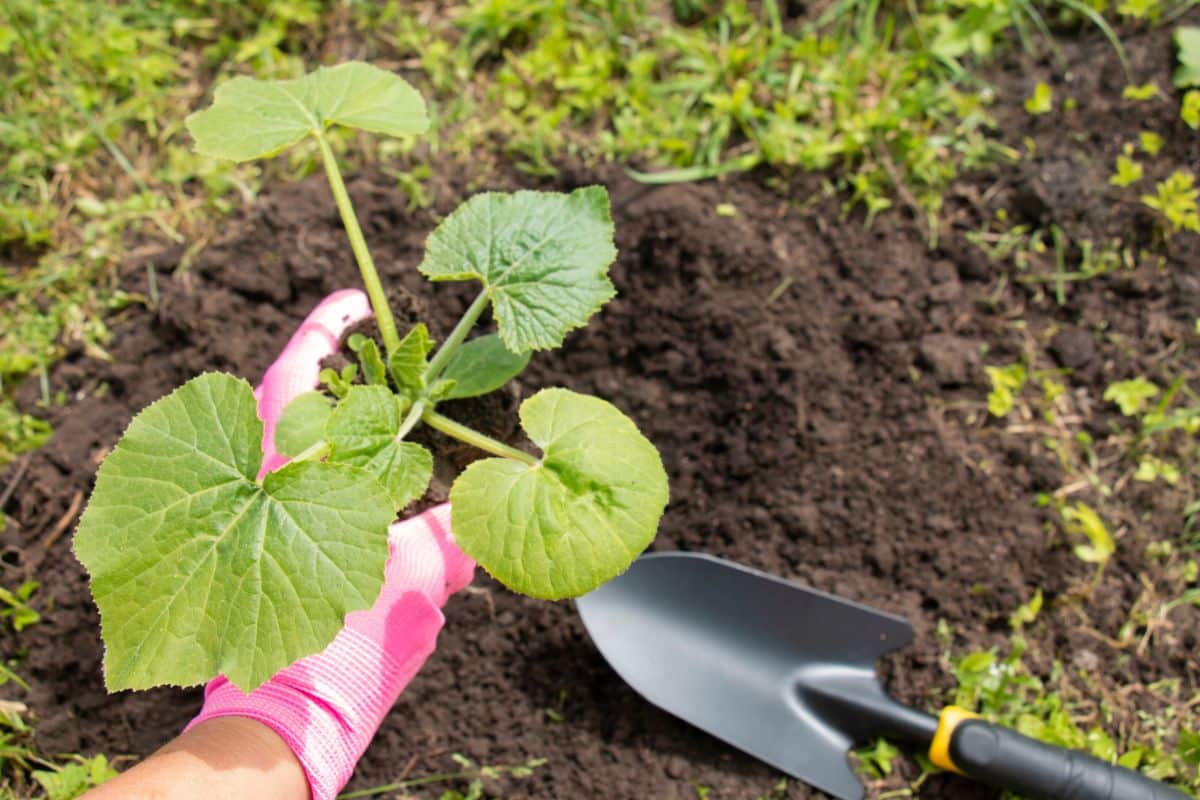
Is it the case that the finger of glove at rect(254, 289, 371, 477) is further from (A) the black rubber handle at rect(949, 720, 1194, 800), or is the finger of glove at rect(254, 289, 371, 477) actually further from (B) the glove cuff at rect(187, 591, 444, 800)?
(A) the black rubber handle at rect(949, 720, 1194, 800)

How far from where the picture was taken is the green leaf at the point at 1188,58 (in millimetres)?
2623

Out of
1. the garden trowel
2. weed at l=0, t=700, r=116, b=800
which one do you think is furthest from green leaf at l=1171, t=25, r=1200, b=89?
weed at l=0, t=700, r=116, b=800

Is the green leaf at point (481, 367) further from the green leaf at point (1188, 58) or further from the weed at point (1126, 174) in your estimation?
the green leaf at point (1188, 58)

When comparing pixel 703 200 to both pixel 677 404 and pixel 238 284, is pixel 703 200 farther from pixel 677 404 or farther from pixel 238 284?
pixel 238 284

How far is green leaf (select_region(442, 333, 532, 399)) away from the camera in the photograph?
1.77 m

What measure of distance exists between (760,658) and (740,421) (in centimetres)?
57

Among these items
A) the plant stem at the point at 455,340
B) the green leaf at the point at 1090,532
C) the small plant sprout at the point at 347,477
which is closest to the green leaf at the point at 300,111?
the small plant sprout at the point at 347,477

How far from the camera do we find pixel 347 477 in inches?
54.8

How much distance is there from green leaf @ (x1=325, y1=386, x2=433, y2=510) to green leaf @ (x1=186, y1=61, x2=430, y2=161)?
53 cm

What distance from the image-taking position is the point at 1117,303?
2.50 metres

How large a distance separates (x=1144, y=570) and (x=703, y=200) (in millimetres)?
1442

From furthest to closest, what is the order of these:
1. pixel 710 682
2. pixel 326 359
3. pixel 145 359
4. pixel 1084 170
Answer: pixel 1084 170
pixel 145 359
pixel 710 682
pixel 326 359

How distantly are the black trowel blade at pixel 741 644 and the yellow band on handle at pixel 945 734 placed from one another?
16cm

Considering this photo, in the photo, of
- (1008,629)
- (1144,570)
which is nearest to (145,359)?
(1008,629)
